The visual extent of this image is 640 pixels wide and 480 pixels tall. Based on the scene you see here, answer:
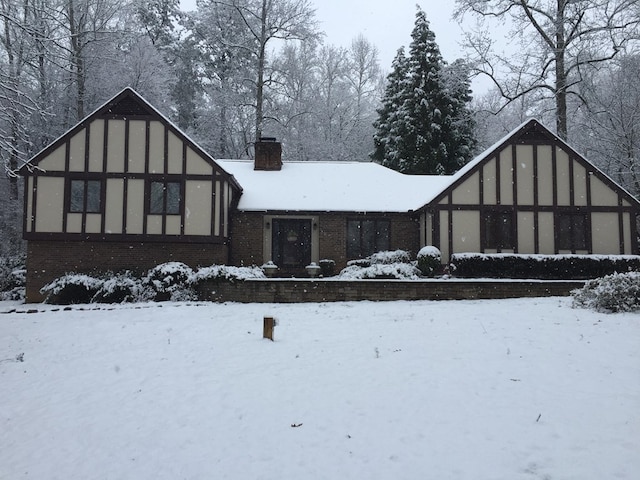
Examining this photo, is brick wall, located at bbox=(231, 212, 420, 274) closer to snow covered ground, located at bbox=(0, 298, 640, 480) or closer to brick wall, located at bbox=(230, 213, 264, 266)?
brick wall, located at bbox=(230, 213, 264, 266)

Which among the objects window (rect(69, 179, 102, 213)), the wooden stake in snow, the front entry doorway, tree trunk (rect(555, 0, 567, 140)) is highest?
tree trunk (rect(555, 0, 567, 140))

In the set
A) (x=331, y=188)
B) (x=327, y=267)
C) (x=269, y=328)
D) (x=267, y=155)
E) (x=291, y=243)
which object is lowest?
(x=269, y=328)

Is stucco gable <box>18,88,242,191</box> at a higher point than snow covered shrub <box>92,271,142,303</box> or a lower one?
higher

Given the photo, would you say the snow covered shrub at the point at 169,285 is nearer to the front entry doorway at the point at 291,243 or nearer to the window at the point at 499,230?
the front entry doorway at the point at 291,243

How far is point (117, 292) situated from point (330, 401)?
35.6 feet

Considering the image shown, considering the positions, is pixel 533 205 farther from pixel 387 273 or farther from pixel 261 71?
pixel 261 71

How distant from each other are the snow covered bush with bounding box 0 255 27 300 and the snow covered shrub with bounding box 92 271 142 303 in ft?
16.1

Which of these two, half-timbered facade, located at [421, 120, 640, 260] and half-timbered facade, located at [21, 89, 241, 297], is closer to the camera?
half-timbered facade, located at [21, 89, 241, 297]

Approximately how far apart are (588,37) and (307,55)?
17.6 m

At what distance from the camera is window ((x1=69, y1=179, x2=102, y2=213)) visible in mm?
16484

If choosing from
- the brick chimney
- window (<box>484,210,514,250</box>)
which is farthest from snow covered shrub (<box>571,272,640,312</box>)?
the brick chimney

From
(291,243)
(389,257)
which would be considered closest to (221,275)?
(291,243)

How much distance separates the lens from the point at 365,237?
19359 mm

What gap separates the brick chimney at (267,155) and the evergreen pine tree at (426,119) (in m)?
11.4
